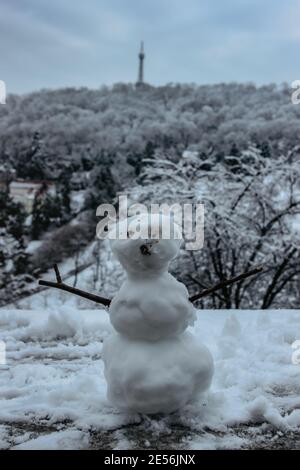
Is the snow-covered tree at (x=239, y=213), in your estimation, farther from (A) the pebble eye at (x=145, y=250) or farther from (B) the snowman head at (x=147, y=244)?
(A) the pebble eye at (x=145, y=250)

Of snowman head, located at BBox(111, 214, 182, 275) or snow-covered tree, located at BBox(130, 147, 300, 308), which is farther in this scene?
snow-covered tree, located at BBox(130, 147, 300, 308)

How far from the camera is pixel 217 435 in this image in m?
2.79

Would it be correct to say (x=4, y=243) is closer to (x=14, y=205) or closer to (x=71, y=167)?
(x=14, y=205)

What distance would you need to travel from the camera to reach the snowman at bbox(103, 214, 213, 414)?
2.84 meters

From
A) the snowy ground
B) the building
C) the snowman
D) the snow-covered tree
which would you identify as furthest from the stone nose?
the building

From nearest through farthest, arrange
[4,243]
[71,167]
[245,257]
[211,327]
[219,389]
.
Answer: [219,389] < [211,327] < [245,257] < [4,243] < [71,167]

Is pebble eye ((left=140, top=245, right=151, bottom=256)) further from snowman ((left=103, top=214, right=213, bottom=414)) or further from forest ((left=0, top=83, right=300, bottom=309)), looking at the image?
forest ((left=0, top=83, right=300, bottom=309))

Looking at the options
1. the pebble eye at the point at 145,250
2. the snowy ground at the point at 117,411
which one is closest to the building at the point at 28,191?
the snowy ground at the point at 117,411

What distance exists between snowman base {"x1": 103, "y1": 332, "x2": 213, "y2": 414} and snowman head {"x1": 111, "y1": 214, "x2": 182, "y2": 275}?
17.8 inches

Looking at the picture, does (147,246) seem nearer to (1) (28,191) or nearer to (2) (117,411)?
(2) (117,411)

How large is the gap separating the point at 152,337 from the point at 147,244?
21.5 inches

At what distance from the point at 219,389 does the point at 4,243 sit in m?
20.5

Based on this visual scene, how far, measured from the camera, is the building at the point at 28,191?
27.0 m
